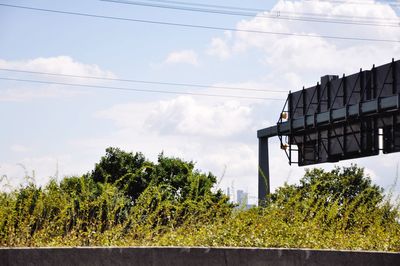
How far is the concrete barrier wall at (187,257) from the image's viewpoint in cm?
845

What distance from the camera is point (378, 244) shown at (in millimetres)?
12156

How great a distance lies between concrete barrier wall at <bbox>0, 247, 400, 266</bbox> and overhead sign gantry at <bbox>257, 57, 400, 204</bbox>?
23950 millimetres

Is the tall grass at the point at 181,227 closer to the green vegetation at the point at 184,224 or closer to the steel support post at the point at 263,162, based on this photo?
the green vegetation at the point at 184,224

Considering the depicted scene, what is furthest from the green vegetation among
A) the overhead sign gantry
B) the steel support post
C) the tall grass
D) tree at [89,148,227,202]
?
tree at [89,148,227,202]

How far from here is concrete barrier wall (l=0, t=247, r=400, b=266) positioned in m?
8.45

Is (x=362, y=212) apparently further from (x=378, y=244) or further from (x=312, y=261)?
(x=312, y=261)

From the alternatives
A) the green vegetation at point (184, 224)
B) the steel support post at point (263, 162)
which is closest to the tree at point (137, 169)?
the steel support post at point (263, 162)

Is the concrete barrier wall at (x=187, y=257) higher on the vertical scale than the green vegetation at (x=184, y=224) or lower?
lower

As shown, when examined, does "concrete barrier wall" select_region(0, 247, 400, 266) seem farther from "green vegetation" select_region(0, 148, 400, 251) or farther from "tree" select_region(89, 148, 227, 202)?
"tree" select_region(89, 148, 227, 202)

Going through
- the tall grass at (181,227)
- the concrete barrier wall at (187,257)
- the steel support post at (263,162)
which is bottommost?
the concrete barrier wall at (187,257)

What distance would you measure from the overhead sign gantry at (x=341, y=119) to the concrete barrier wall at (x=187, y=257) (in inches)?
943

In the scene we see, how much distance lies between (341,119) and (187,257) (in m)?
29.8

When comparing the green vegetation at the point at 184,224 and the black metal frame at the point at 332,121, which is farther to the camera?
the black metal frame at the point at 332,121

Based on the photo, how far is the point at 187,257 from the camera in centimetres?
901
